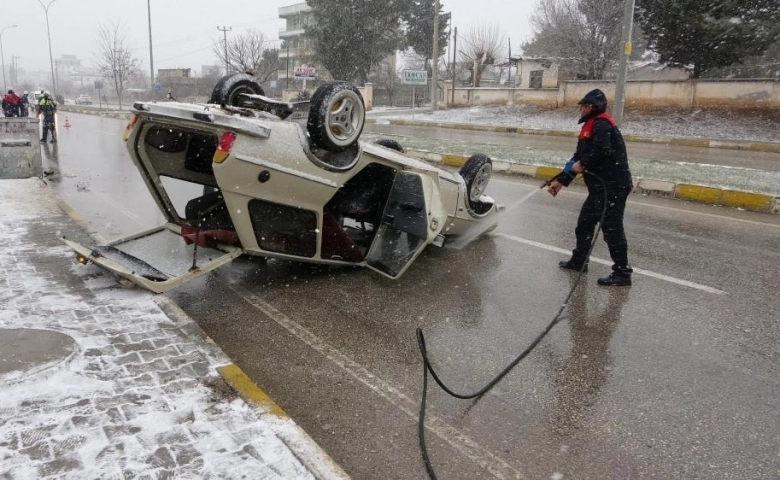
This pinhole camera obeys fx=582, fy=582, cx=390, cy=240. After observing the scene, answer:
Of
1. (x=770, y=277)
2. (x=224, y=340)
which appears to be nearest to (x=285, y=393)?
(x=224, y=340)

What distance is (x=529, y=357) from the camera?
4.02m

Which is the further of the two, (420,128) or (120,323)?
(420,128)

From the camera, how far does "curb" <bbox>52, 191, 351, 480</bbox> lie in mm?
2674

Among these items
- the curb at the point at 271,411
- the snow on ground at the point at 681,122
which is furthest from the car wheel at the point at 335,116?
the snow on ground at the point at 681,122

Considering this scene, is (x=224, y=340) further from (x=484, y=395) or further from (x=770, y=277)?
(x=770, y=277)

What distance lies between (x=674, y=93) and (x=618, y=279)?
2270cm

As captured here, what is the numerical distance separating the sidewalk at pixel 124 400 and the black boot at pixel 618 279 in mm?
3522

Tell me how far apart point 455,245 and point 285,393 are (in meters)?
3.58

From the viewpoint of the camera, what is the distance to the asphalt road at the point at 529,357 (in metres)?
2.99

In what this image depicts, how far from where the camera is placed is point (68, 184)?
10.7 m

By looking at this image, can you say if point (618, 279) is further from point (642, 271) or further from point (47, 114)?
point (47, 114)

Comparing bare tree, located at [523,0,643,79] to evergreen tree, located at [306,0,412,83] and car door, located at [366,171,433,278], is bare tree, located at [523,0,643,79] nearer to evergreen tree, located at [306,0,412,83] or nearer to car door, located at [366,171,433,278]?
evergreen tree, located at [306,0,412,83]

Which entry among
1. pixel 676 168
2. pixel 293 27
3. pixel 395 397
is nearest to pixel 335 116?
pixel 395 397

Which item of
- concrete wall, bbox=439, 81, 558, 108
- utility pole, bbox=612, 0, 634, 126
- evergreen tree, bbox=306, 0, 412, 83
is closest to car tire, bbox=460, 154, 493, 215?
utility pole, bbox=612, 0, 634, 126
